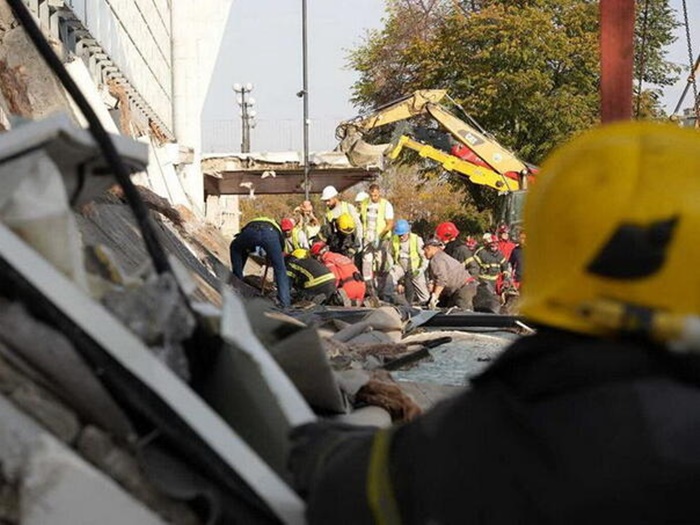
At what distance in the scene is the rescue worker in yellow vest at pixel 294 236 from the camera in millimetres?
13930

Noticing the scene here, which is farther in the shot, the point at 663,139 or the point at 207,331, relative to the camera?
the point at 207,331

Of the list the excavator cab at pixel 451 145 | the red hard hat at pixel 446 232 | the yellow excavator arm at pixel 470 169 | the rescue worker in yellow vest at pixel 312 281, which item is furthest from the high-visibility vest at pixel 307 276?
the yellow excavator arm at pixel 470 169

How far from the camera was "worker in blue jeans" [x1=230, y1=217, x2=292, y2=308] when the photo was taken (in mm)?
9852

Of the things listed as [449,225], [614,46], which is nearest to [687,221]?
[614,46]

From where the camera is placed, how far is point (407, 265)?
14016 mm

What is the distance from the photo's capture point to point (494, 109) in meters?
31.1

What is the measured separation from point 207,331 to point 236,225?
3587cm

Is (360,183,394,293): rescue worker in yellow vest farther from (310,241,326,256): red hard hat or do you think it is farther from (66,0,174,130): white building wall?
(66,0,174,130): white building wall

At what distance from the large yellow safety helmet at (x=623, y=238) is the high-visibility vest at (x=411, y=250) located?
1259 centimetres

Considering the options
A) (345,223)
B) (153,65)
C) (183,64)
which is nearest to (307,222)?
(345,223)

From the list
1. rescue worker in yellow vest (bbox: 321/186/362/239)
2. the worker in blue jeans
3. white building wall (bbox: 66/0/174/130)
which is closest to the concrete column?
white building wall (bbox: 66/0/174/130)

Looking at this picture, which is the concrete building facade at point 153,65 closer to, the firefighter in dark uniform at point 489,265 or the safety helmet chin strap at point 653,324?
the firefighter in dark uniform at point 489,265

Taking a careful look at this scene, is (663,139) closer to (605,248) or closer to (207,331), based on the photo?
(605,248)

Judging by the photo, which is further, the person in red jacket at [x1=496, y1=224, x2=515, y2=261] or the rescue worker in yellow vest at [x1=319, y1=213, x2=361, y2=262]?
the person in red jacket at [x1=496, y1=224, x2=515, y2=261]
